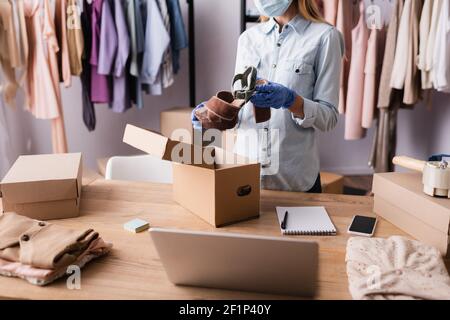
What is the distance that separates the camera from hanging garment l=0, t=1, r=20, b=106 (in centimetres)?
245

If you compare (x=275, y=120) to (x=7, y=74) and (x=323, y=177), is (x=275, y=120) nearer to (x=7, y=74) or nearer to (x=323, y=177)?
(x=323, y=177)

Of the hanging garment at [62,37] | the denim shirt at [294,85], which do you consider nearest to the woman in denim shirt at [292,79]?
the denim shirt at [294,85]

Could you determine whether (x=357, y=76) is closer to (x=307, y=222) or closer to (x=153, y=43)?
(x=153, y=43)

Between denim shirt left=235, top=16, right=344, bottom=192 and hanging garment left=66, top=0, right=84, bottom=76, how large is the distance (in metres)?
1.55

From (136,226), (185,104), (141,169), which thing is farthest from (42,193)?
(185,104)

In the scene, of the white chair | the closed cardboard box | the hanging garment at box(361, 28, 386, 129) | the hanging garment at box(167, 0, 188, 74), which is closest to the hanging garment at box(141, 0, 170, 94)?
the hanging garment at box(167, 0, 188, 74)

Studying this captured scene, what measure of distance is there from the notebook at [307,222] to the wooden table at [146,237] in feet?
0.08

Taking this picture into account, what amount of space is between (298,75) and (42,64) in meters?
1.91

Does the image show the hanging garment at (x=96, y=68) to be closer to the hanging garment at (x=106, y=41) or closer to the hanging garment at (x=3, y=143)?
the hanging garment at (x=106, y=41)

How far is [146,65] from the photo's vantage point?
2928 millimetres

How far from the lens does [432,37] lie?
8.82ft

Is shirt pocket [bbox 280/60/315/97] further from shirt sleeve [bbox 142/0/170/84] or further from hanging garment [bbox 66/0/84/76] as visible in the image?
hanging garment [bbox 66/0/84/76]

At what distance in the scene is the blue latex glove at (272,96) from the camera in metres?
1.25

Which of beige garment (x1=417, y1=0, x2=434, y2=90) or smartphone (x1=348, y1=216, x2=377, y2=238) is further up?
beige garment (x1=417, y1=0, x2=434, y2=90)
